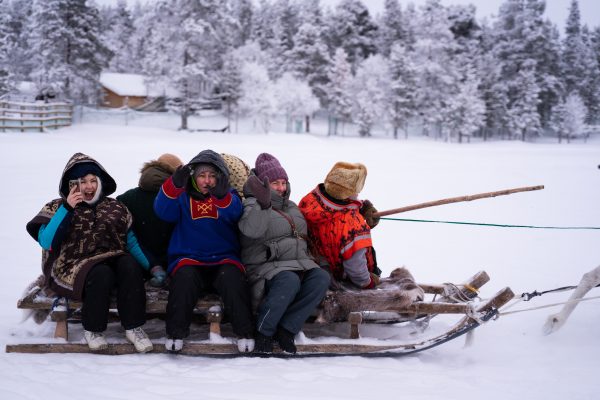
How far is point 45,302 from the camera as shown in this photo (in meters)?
3.94

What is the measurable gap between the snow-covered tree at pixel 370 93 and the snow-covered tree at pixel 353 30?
6.89 metres

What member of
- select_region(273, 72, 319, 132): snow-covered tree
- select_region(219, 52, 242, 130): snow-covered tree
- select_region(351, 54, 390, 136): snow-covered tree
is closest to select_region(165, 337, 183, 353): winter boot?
select_region(219, 52, 242, 130): snow-covered tree

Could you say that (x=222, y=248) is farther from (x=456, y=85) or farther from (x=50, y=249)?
(x=456, y=85)

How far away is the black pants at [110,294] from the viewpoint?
3830 millimetres

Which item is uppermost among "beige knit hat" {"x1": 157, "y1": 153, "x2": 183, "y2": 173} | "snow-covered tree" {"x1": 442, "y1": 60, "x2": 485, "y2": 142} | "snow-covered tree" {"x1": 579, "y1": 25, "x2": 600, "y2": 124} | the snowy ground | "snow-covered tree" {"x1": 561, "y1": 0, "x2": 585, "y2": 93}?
"snow-covered tree" {"x1": 561, "y1": 0, "x2": 585, "y2": 93}

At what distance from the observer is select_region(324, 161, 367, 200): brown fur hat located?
4352 millimetres

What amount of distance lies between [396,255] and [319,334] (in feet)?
11.5

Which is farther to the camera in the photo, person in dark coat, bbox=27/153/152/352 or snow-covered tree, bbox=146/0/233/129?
snow-covered tree, bbox=146/0/233/129

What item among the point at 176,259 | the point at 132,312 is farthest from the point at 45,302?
the point at 176,259

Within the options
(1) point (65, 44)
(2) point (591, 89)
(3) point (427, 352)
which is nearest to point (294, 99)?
(1) point (65, 44)

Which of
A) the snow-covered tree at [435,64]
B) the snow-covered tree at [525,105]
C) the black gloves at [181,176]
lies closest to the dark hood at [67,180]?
the black gloves at [181,176]

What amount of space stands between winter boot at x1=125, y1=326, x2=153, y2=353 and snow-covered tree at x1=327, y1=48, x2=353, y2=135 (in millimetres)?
44286

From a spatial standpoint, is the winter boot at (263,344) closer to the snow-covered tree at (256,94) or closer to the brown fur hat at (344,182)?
the brown fur hat at (344,182)

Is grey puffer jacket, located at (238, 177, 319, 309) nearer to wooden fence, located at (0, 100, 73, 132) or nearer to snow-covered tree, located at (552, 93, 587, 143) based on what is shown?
wooden fence, located at (0, 100, 73, 132)
